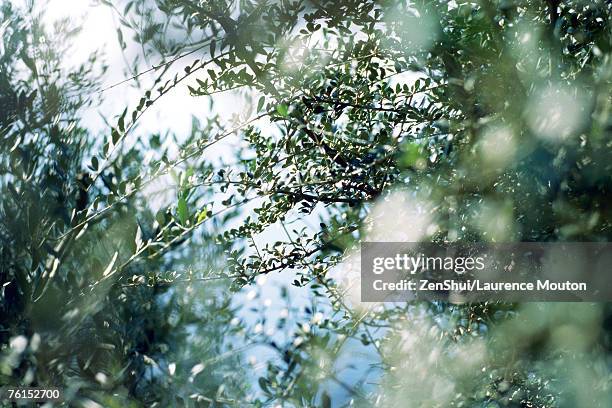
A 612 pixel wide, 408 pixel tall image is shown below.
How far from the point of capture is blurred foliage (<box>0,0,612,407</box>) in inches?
19.9

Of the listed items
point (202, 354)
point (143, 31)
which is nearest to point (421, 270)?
point (202, 354)

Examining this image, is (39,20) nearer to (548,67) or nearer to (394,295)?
(394,295)

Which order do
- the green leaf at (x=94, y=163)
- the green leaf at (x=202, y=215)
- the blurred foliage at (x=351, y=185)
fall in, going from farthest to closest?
the green leaf at (x=94, y=163), the green leaf at (x=202, y=215), the blurred foliage at (x=351, y=185)

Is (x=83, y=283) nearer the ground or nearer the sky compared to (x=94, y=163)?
nearer the ground

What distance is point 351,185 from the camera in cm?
102

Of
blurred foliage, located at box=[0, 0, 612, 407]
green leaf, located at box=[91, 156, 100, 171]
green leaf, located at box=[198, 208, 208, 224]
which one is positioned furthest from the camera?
green leaf, located at box=[91, 156, 100, 171]

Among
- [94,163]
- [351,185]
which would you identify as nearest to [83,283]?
[94,163]

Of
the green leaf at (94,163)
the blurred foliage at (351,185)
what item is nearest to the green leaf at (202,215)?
the blurred foliage at (351,185)

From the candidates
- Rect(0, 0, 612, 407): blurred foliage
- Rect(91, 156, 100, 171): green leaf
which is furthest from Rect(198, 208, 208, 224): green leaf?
Rect(91, 156, 100, 171): green leaf

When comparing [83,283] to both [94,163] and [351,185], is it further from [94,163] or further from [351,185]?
[351,185]

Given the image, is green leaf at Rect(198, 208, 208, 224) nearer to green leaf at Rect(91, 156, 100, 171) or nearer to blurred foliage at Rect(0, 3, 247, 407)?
blurred foliage at Rect(0, 3, 247, 407)

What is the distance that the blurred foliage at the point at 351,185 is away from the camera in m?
0.50

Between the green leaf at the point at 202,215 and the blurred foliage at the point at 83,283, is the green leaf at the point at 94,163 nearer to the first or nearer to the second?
the blurred foliage at the point at 83,283

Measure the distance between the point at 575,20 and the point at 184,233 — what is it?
0.63m
